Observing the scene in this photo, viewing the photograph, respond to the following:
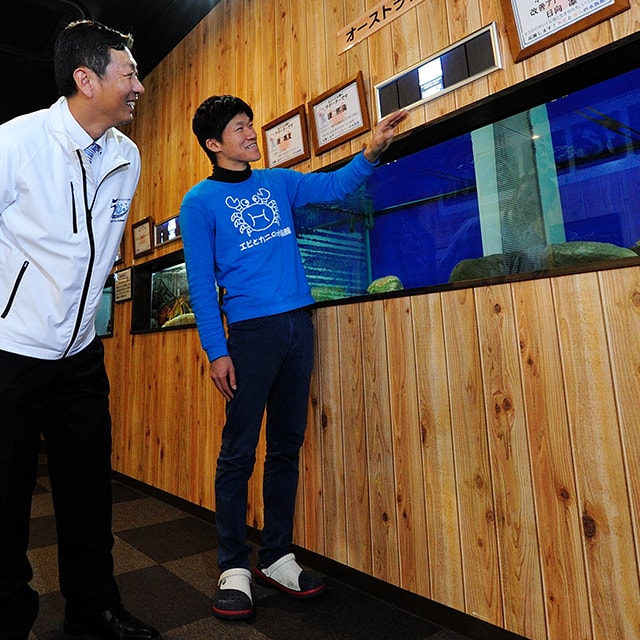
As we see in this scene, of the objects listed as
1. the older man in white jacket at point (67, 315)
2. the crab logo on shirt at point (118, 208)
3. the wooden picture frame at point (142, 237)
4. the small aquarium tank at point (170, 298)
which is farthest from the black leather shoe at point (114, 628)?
the wooden picture frame at point (142, 237)

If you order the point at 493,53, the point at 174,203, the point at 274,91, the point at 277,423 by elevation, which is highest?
the point at 274,91

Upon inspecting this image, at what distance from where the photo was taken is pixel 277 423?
1.54 metres

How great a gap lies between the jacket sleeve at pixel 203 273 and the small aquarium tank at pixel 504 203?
40 cm

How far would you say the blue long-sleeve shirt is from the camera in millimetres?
1475

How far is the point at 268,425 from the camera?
1.57 meters

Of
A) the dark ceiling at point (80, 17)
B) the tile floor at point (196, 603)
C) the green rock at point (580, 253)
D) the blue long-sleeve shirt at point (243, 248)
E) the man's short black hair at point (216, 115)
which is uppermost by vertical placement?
the dark ceiling at point (80, 17)

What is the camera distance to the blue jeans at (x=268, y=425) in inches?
56.7

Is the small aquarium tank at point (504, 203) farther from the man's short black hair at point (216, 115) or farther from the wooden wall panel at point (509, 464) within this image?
the man's short black hair at point (216, 115)

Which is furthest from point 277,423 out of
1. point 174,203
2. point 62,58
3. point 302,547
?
point 174,203

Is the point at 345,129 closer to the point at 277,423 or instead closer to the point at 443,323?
the point at 443,323

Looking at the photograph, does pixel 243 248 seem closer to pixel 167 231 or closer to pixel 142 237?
pixel 167 231

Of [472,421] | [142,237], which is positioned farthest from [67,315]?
[142,237]

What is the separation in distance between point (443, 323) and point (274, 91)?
4.44ft

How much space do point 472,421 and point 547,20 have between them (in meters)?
1.03
